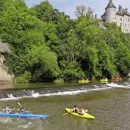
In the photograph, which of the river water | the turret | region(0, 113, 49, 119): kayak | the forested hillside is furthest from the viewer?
the turret

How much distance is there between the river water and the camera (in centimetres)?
2506

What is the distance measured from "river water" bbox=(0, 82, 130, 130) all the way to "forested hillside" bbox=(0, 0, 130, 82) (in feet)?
42.7

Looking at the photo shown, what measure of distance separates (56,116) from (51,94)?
14.6 metres

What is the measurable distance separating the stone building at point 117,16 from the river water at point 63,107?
297 feet

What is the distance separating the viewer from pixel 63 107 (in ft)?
107

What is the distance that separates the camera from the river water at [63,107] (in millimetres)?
25062

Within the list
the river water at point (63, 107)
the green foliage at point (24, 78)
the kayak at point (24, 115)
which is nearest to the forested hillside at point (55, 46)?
the green foliage at point (24, 78)

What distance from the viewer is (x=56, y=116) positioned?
2811cm

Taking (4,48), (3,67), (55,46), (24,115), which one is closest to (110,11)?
(55,46)

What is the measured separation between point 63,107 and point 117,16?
11236 cm

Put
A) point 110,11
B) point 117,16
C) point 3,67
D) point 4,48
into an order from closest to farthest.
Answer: point 3,67 → point 4,48 → point 110,11 → point 117,16

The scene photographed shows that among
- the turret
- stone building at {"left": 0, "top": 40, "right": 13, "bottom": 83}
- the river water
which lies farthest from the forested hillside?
the turret

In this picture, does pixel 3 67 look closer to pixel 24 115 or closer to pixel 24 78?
pixel 24 78

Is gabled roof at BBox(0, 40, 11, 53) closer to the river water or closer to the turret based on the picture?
the river water
